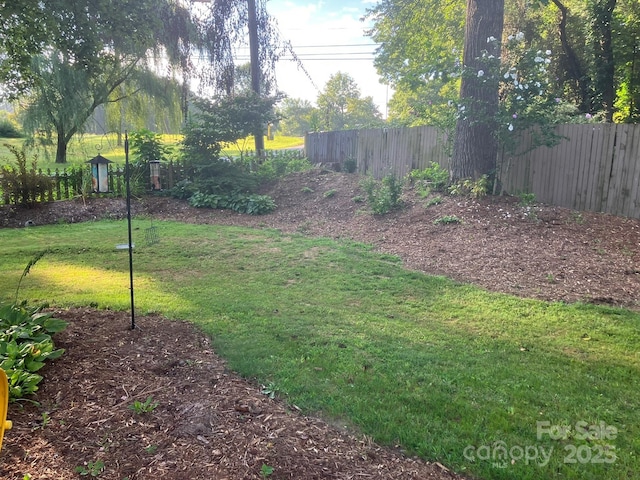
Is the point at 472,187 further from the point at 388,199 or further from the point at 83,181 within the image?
the point at 83,181

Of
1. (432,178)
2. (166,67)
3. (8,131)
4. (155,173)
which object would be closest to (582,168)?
(432,178)

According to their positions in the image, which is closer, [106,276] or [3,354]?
[3,354]

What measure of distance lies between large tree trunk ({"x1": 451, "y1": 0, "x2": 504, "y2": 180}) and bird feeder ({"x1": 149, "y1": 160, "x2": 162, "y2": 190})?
7861 millimetres

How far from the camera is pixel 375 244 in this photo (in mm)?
7770

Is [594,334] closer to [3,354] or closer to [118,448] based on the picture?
[118,448]

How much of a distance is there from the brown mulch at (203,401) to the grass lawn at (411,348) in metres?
0.25

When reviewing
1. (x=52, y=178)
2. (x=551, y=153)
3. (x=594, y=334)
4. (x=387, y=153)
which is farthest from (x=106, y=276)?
(x=387, y=153)

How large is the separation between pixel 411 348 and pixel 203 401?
172 cm

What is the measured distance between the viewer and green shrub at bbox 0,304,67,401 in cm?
278

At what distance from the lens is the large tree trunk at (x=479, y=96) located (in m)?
8.48

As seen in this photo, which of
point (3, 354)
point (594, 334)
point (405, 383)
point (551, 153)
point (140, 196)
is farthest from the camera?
point (140, 196)

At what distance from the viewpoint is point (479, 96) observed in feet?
28.2

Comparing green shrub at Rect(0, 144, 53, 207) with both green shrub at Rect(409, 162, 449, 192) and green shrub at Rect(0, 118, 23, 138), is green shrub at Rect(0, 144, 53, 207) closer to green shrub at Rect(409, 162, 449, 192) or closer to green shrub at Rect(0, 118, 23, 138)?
green shrub at Rect(0, 118, 23, 138)

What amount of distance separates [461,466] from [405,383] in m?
0.84
